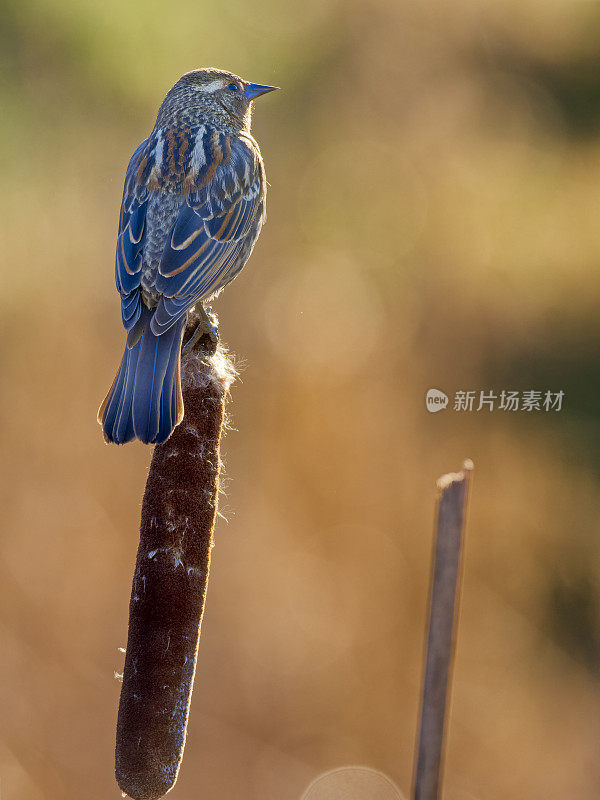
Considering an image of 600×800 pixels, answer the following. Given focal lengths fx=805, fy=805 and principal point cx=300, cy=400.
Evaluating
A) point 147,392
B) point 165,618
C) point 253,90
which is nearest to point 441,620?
point 165,618

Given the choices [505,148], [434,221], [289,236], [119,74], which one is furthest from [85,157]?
[505,148]

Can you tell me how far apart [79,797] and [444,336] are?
4290 millimetres

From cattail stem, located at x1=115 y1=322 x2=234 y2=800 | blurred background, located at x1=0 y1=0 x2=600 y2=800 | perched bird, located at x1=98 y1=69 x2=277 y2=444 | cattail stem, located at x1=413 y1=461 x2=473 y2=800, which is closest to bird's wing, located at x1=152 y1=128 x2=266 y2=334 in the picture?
A: perched bird, located at x1=98 y1=69 x2=277 y2=444

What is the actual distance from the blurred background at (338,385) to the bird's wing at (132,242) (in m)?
3.31

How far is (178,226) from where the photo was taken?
2590 mm

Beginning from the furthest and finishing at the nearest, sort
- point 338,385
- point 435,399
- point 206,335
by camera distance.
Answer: point 338,385 < point 435,399 < point 206,335

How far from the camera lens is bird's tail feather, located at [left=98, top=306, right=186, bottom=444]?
1.77 m

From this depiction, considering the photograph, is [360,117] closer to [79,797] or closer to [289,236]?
[289,236]

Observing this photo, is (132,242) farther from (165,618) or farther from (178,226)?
(165,618)

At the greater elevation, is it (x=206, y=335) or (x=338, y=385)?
(x=338, y=385)

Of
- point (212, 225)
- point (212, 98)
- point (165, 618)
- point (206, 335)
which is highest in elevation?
point (212, 98)

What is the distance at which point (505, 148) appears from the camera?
679cm

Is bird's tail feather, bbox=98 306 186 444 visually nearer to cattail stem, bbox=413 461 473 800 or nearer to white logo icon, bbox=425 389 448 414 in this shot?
cattail stem, bbox=413 461 473 800

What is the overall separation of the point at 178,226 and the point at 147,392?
2.97 feet
